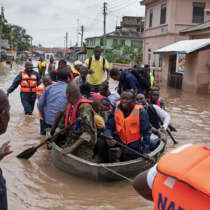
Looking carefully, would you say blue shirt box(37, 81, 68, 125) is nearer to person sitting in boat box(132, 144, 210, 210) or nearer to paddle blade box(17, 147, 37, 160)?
paddle blade box(17, 147, 37, 160)

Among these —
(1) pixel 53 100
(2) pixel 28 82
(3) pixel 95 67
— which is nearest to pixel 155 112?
(1) pixel 53 100

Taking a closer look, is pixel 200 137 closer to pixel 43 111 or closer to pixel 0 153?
pixel 43 111

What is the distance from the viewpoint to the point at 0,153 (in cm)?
231

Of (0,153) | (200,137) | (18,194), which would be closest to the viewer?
(0,153)

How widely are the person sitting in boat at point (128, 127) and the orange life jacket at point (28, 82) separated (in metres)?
4.63

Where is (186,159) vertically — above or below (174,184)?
above

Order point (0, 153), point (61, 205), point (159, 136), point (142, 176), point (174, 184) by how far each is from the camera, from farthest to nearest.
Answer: point (159, 136) → point (61, 205) → point (0, 153) → point (142, 176) → point (174, 184)

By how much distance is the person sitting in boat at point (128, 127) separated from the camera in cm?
468

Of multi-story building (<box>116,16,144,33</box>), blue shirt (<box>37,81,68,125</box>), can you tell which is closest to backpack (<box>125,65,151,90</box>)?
blue shirt (<box>37,81,68,125</box>)

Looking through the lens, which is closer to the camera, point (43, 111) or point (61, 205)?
point (61, 205)

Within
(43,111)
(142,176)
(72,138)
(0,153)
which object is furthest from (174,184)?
(43,111)

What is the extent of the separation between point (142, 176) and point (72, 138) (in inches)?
130

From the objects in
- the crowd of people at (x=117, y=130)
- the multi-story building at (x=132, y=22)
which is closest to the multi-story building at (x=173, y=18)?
the crowd of people at (x=117, y=130)

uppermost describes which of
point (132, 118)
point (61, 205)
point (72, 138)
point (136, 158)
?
point (132, 118)
